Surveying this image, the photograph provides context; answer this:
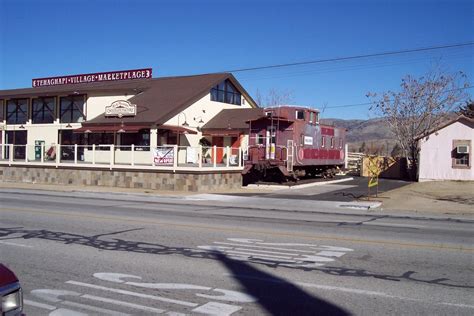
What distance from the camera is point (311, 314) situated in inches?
222

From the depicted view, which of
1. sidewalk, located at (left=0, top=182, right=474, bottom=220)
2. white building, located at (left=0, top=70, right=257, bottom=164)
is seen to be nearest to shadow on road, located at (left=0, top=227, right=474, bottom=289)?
sidewalk, located at (left=0, top=182, right=474, bottom=220)

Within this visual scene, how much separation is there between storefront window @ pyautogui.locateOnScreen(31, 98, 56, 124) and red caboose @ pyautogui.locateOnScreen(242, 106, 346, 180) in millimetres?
18635

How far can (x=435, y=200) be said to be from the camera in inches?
837

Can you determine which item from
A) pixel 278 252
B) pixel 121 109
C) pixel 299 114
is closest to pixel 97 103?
pixel 121 109

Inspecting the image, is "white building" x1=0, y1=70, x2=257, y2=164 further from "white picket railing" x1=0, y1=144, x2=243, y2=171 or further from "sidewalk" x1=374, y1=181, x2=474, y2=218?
"sidewalk" x1=374, y1=181, x2=474, y2=218

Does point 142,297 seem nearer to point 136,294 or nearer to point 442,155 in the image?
point 136,294

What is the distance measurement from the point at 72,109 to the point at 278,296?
34.7 m

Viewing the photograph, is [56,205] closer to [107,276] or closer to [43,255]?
[43,255]

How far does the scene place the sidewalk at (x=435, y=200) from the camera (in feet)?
60.0

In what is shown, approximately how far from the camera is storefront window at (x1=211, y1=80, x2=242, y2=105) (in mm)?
37062

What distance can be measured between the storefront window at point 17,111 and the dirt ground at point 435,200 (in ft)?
100

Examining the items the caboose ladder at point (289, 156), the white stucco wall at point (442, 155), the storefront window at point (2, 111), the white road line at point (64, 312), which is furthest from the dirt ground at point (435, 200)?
the storefront window at point (2, 111)

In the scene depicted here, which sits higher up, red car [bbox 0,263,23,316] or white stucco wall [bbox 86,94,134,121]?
white stucco wall [bbox 86,94,134,121]

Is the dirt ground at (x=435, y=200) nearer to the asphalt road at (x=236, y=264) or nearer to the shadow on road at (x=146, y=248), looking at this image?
the asphalt road at (x=236, y=264)
